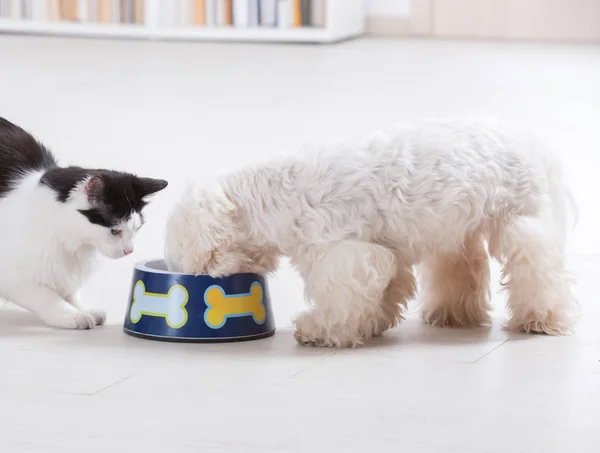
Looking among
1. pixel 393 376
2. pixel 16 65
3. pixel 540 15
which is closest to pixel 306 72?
pixel 16 65

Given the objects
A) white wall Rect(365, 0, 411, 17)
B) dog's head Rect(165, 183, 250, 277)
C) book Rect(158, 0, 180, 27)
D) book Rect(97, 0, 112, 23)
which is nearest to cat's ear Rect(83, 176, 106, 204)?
dog's head Rect(165, 183, 250, 277)

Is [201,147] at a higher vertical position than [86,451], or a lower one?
higher

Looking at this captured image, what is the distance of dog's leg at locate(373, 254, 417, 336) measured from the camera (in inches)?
92.6

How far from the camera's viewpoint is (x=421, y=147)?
7.36 ft

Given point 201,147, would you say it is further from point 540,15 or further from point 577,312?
point 540,15

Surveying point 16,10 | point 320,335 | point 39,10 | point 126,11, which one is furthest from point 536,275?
point 16,10

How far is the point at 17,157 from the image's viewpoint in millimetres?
2557

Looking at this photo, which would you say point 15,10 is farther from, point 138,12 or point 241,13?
point 241,13

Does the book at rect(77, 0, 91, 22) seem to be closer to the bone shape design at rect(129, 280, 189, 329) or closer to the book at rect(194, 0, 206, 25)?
the book at rect(194, 0, 206, 25)

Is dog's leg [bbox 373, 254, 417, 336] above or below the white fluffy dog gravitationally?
below

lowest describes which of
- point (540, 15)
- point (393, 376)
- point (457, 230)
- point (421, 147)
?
point (393, 376)

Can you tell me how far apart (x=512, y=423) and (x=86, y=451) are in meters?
0.65

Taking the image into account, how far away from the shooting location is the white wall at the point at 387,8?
26.0 feet

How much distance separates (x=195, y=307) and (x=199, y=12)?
5057mm
